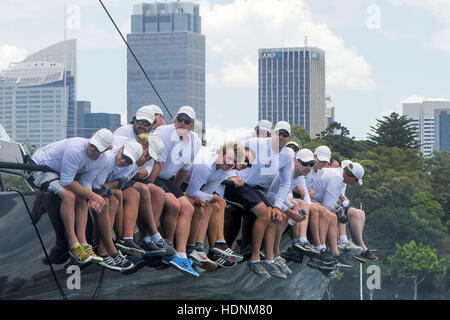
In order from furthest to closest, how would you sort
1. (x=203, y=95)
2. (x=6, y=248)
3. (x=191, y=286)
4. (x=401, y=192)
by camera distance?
(x=401, y=192), (x=203, y=95), (x=191, y=286), (x=6, y=248)

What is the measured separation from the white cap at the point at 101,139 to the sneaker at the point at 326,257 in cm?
571

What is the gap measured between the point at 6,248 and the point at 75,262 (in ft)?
2.92

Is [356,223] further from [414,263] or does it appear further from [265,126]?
[414,263]

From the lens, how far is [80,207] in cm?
947

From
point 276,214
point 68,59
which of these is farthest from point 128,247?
point 68,59

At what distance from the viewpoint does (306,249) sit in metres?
13.7

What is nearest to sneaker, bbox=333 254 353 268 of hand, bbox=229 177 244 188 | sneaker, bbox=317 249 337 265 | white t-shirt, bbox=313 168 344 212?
sneaker, bbox=317 249 337 265

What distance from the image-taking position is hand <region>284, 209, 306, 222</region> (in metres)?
12.7

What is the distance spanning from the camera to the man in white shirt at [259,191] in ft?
40.1

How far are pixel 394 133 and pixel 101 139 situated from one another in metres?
85.1

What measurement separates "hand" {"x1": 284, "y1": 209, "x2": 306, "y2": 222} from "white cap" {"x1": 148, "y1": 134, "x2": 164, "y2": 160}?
304cm

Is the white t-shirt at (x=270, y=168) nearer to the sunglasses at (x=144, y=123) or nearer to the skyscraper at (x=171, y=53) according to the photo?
the sunglasses at (x=144, y=123)
